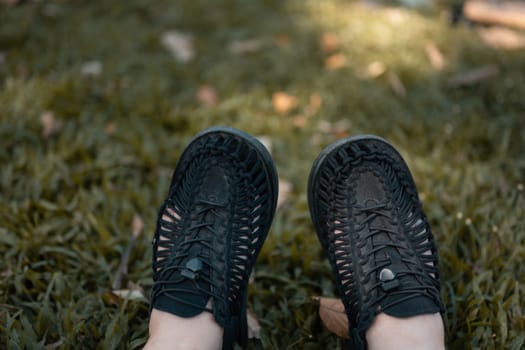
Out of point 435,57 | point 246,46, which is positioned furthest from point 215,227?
point 435,57

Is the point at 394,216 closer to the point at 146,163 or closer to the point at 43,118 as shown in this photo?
the point at 146,163

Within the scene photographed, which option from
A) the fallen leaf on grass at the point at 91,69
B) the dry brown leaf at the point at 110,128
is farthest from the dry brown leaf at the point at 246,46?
the dry brown leaf at the point at 110,128

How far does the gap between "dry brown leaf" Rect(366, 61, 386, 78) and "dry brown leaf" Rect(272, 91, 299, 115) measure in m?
0.48

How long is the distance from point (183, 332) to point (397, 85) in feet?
5.47

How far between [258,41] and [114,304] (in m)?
1.77

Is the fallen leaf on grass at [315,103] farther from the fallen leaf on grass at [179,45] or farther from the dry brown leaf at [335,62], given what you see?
the fallen leaf on grass at [179,45]

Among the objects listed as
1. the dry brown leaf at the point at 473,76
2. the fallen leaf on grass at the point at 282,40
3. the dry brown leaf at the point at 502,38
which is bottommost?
the dry brown leaf at the point at 473,76

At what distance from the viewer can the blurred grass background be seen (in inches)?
52.2

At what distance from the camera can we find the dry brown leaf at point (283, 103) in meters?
2.13

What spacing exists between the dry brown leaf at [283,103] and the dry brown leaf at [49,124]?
1007mm

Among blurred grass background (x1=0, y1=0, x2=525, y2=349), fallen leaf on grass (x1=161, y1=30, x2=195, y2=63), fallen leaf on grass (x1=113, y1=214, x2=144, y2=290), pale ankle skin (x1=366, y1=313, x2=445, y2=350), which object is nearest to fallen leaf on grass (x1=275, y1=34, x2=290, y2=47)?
blurred grass background (x1=0, y1=0, x2=525, y2=349)

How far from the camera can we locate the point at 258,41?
2.58 meters

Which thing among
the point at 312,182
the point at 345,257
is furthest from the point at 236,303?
the point at 312,182

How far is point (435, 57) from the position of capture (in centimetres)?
240
